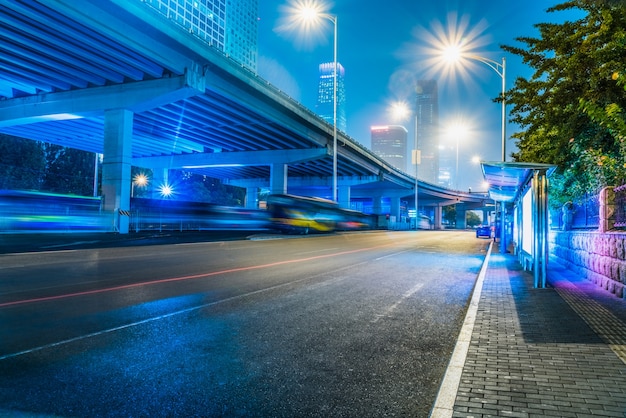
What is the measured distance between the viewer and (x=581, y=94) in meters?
10.2

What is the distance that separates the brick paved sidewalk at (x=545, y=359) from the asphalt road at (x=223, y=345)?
38cm

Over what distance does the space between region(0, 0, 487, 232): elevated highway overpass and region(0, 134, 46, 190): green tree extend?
25.3 feet

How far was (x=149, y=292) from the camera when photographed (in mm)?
7949

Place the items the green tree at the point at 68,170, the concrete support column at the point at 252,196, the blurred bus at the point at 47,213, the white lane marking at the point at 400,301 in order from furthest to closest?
the concrete support column at the point at 252,196 → the green tree at the point at 68,170 → the blurred bus at the point at 47,213 → the white lane marking at the point at 400,301

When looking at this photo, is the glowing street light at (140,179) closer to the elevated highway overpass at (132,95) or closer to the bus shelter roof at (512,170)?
the elevated highway overpass at (132,95)

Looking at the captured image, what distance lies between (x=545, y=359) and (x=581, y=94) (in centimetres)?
879

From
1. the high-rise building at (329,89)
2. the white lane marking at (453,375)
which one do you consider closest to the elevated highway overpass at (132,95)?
the high-rise building at (329,89)

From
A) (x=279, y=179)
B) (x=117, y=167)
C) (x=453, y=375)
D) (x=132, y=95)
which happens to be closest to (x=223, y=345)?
(x=453, y=375)

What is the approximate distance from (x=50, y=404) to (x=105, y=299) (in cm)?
444

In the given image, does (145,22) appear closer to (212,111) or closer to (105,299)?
(212,111)

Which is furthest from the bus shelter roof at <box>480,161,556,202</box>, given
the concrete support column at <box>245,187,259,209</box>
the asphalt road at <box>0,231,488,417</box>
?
the concrete support column at <box>245,187,259,209</box>

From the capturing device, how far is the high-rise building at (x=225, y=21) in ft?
290

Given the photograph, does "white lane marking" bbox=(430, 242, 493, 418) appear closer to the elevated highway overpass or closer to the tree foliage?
the tree foliage

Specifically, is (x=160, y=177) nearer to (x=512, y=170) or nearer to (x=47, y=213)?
(x=47, y=213)
